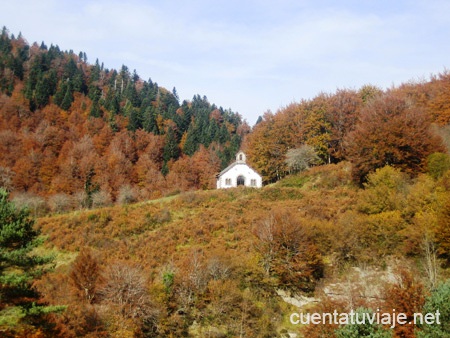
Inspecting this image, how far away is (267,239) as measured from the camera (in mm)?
22531

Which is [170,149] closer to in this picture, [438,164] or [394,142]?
[394,142]

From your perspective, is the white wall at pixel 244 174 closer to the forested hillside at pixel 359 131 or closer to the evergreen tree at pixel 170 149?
the forested hillside at pixel 359 131

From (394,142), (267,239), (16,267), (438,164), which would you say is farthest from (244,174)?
(16,267)

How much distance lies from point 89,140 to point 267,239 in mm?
57699

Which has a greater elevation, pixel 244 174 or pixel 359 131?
pixel 359 131

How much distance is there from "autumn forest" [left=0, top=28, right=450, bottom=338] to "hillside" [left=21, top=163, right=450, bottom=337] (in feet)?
0.27

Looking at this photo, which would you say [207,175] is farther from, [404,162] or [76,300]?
[76,300]

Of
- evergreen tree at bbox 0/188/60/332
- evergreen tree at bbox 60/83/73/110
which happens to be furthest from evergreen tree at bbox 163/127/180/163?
evergreen tree at bbox 0/188/60/332

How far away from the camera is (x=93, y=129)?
252ft

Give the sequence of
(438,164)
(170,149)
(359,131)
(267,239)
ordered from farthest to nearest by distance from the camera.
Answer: (170,149), (359,131), (438,164), (267,239)

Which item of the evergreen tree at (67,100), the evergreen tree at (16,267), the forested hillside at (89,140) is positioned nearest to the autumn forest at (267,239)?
the evergreen tree at (16,267)

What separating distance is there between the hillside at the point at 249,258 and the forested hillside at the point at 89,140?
21.7 m

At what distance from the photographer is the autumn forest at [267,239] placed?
1523cm

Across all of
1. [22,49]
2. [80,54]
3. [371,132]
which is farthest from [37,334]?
[80,54]
